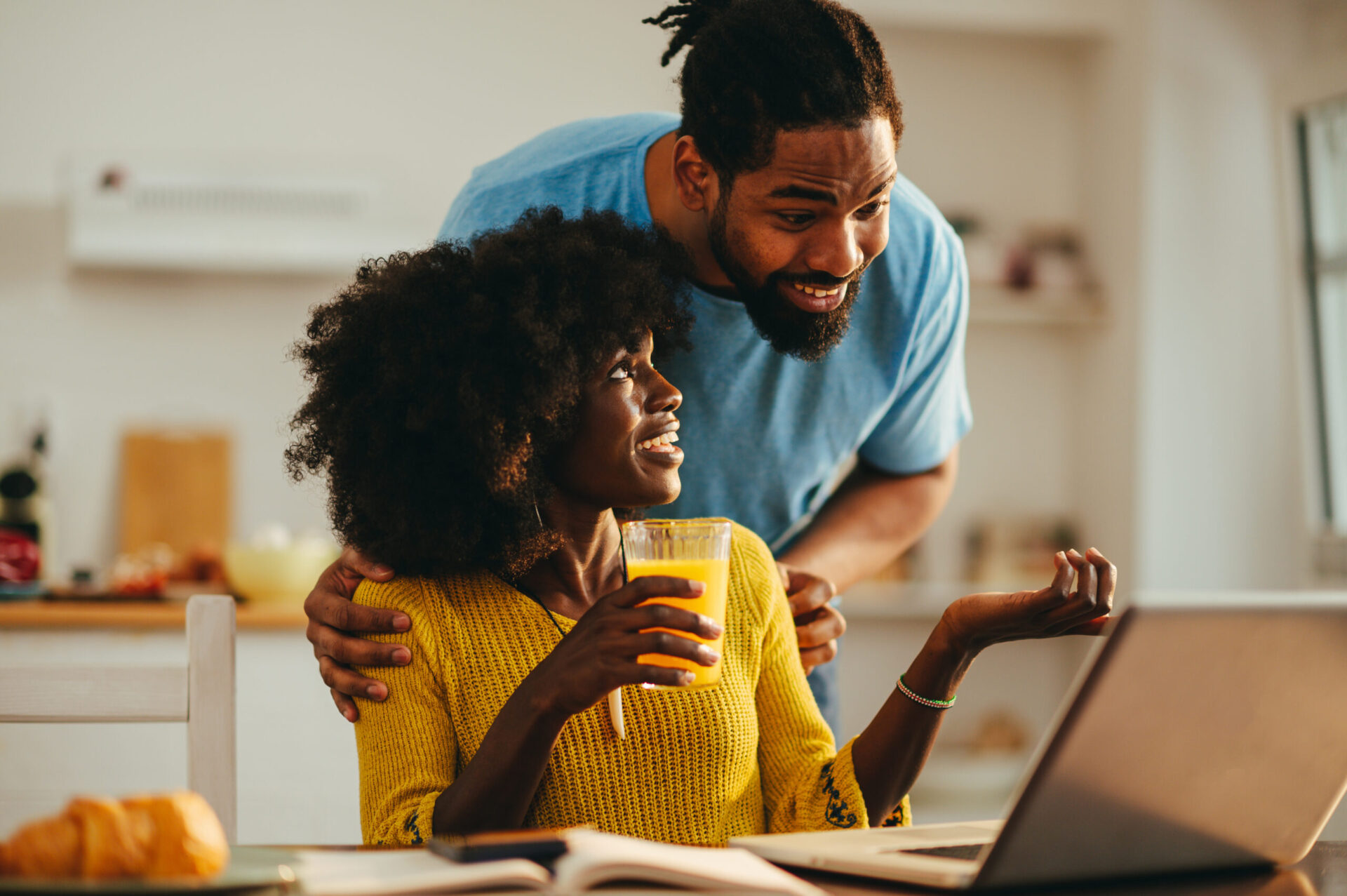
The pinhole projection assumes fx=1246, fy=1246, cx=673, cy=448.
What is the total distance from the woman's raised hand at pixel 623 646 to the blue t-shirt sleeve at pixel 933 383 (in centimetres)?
91

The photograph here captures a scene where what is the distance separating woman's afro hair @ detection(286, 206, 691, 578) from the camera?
124 cm

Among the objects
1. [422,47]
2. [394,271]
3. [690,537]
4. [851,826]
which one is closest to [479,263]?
[394,271]

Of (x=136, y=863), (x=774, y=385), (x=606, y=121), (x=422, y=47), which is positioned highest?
(x=422, y=47)

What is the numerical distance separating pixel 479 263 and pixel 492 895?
719 millimetres

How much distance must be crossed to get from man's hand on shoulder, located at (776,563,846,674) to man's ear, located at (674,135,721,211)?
1.49ft

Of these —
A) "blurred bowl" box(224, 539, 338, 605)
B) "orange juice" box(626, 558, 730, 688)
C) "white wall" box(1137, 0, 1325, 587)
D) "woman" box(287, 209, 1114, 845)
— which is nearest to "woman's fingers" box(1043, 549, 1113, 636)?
"woman" box(287, 209, 1114, 845)

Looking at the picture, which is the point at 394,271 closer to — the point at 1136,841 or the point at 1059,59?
the point at 1136,841

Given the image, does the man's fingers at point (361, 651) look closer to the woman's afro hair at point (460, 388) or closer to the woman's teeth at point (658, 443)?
the woman's afro hair at point (460, 388)

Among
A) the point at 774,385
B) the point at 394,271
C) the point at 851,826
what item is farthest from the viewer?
the point at 774,385

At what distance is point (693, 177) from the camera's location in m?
1.52

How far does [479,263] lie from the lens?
1.30 metres

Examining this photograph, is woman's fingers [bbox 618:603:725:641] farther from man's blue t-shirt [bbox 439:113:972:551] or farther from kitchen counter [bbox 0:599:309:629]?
kitchen counter [bbox 0:599:309:629]

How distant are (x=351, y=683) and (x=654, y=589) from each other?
391mm

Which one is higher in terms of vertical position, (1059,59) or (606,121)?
(1059,59)
